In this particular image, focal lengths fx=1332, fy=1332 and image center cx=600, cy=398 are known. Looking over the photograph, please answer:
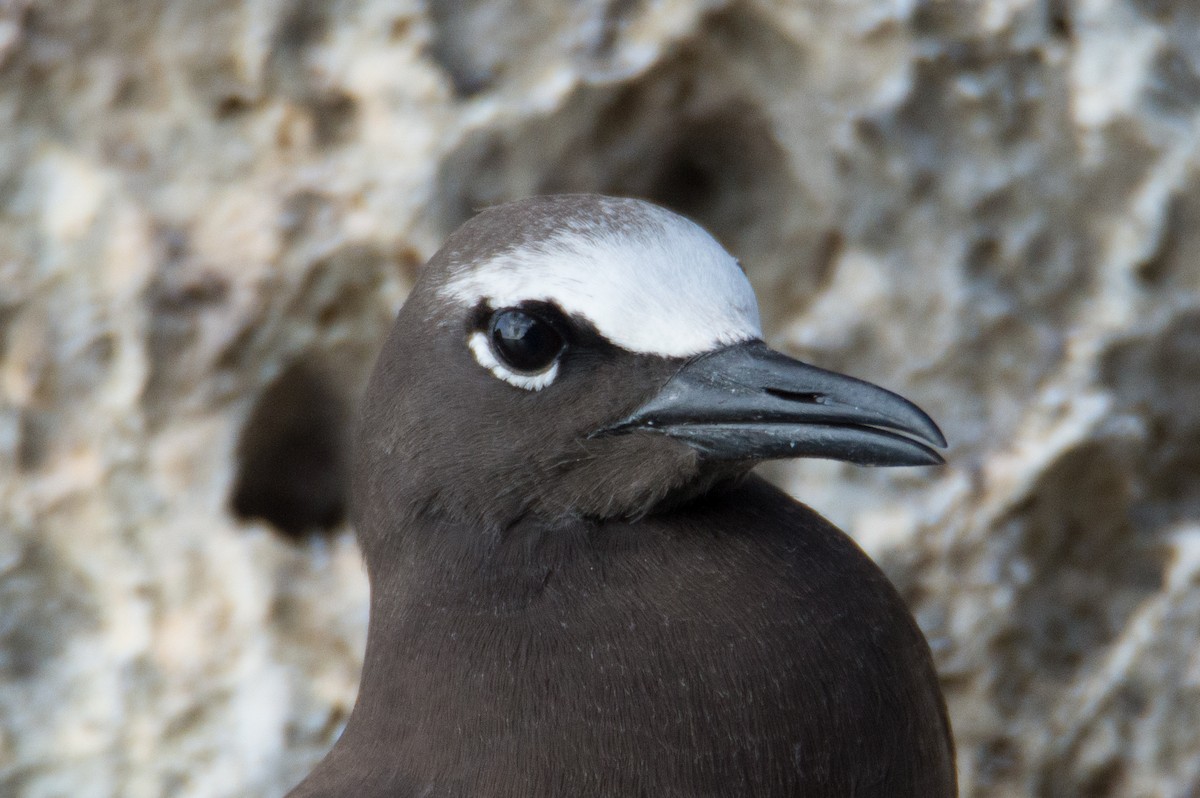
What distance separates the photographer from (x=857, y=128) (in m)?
3.36

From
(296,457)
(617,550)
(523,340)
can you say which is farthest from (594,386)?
(296,457)

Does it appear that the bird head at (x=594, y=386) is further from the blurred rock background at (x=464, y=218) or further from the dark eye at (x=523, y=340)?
the blurred rock background at (x=464, y=218)

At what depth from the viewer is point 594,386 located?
6.95 ft

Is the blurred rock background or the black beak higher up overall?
the blurred rock background

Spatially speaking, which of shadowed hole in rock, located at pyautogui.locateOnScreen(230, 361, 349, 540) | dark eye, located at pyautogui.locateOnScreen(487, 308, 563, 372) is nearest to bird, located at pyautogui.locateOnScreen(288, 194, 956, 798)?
dark eye, located at pyautogui.locateOnScreen(487, 308, 563, 372)

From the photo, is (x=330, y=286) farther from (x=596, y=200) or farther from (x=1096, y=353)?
(x=1096, y=353)

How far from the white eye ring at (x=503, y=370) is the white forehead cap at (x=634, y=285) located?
7 cm

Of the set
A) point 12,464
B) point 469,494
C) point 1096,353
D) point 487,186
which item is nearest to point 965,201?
point 1096,353

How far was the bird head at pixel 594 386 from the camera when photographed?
2.01 m

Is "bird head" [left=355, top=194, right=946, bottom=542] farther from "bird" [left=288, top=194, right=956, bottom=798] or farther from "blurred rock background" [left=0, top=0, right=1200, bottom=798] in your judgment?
"blurred rock background" [left=0, top=0, right=1200, bottom=798]

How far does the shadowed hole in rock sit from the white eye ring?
143 centimetres

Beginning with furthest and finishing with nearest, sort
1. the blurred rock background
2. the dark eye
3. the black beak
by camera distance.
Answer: the blurred rock background
the dark eye
the black beak

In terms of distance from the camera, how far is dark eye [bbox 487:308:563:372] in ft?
6.86

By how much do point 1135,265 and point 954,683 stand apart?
117 cm
